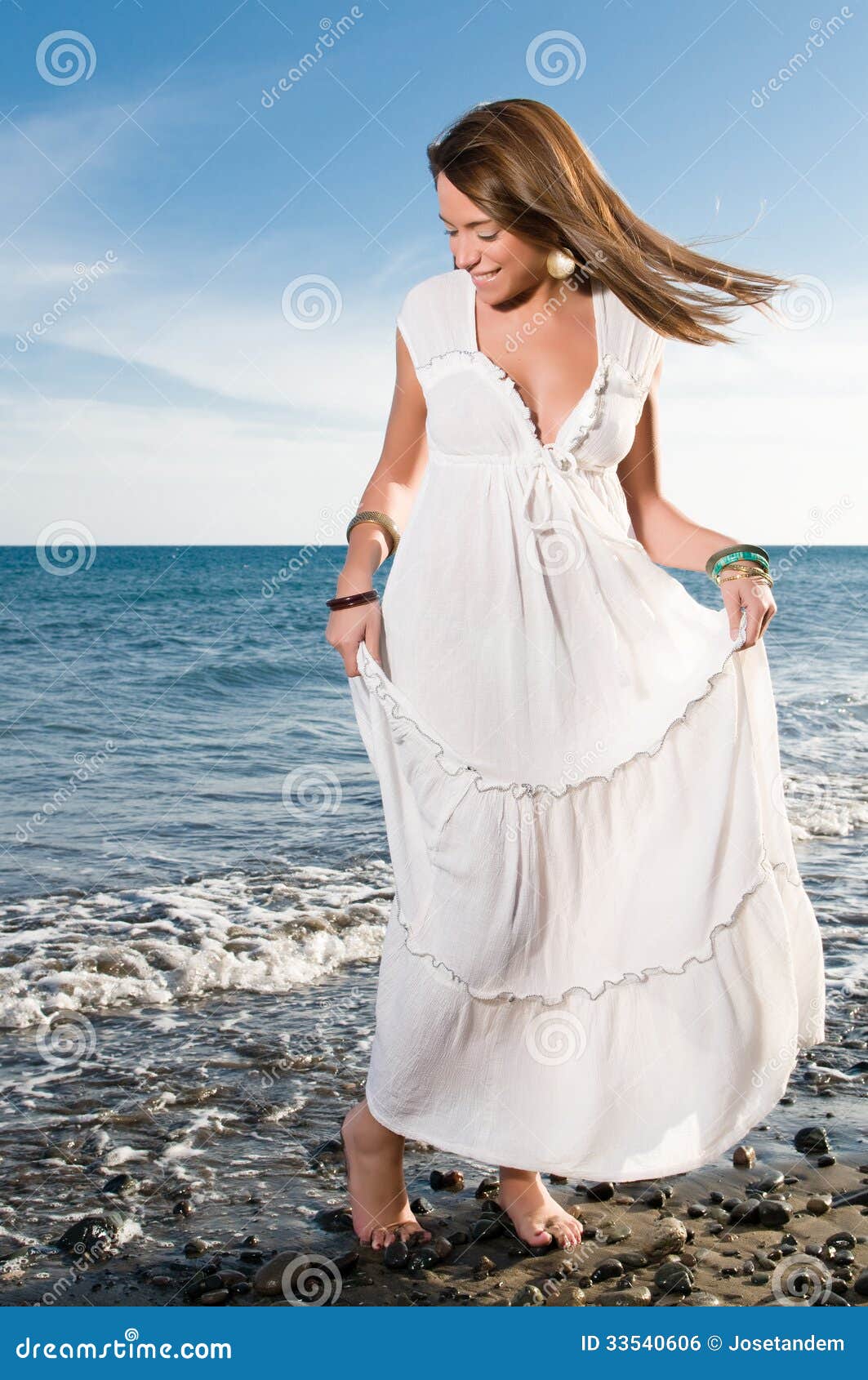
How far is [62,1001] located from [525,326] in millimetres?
3167

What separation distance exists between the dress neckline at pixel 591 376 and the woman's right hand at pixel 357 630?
1.58ft

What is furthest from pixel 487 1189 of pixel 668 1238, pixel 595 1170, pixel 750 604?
pixel 750 604

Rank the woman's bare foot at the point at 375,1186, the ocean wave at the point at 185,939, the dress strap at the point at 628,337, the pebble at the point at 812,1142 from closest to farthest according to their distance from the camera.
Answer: the dress strap at the point at 628,337 < the woman's bare foot at the point at 375,1186 < the pebble at the point at 812,1142 < the ocean wave at the point at 185,939

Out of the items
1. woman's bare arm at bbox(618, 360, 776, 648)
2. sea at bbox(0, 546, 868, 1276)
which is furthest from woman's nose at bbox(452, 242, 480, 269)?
sea at bbox(0, 546, 868, 1276)

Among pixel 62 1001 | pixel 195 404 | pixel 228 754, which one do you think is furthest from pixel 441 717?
pixel 195 404

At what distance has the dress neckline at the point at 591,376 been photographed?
235cm

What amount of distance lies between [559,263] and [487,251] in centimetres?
15

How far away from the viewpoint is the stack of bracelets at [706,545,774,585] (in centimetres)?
229

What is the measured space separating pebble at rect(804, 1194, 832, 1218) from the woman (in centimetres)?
70

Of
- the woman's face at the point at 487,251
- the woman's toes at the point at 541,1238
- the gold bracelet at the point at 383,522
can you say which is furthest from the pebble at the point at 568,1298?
the woman's face at the point at 487,251

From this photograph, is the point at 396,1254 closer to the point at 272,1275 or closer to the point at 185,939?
the point at 272,1275

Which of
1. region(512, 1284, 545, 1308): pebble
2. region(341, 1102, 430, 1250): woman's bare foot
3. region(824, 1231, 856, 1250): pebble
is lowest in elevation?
region(824, 1231, 856, 1250): pebble

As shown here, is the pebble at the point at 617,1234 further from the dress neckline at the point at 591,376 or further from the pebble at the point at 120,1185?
the dress neckline at the point at 591,376

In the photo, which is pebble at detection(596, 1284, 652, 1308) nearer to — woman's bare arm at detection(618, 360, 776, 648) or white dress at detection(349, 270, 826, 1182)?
white dress at detection(349, 270, 826, 1182)
